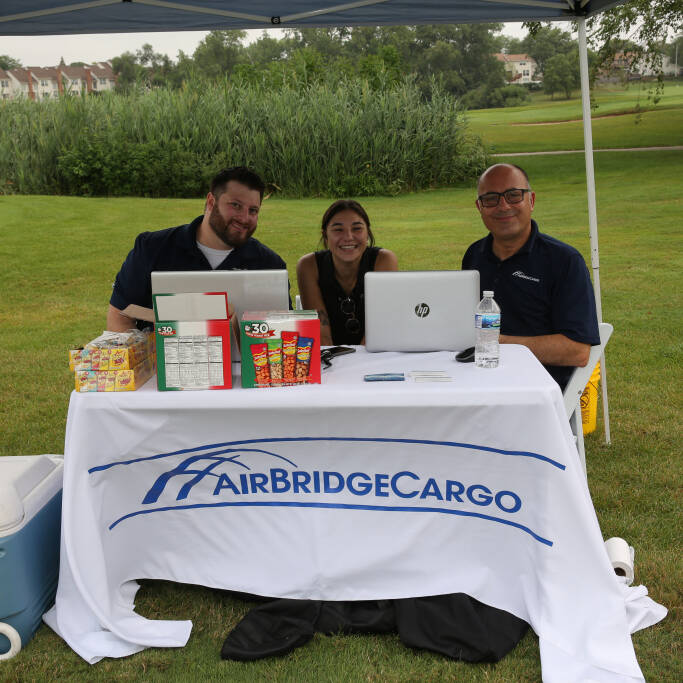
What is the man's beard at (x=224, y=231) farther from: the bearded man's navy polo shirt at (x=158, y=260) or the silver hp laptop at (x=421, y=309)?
the silver hp laptop at (x=421, y=309)

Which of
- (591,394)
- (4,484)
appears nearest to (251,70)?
(591,394)

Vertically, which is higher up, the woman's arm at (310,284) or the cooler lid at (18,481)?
the woman's arm at (310,284)

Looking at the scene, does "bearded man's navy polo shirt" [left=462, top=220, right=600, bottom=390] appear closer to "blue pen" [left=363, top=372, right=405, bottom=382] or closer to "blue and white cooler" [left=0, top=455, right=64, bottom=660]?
"blue pen" [left=363, top=372, right=405, bottom=382]

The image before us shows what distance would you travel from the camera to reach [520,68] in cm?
2661

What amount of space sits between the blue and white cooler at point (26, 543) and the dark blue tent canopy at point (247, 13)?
2.18 m

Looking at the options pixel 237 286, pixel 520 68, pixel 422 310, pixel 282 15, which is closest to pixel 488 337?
pixel 422 310

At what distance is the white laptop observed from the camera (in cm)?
227

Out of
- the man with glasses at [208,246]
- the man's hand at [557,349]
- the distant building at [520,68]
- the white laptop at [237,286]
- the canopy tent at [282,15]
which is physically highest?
the distant building at [520,68]

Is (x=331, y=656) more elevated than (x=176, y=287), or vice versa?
(x=176, y=287)

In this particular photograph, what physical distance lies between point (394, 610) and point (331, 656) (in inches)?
9.8

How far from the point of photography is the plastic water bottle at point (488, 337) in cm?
220

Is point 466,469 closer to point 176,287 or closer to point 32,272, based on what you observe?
point 176,287

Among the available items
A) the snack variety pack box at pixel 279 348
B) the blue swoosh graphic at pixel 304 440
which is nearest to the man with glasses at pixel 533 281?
the blue swoosh graphic at pixel 304 440

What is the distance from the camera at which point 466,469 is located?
2160 mm
